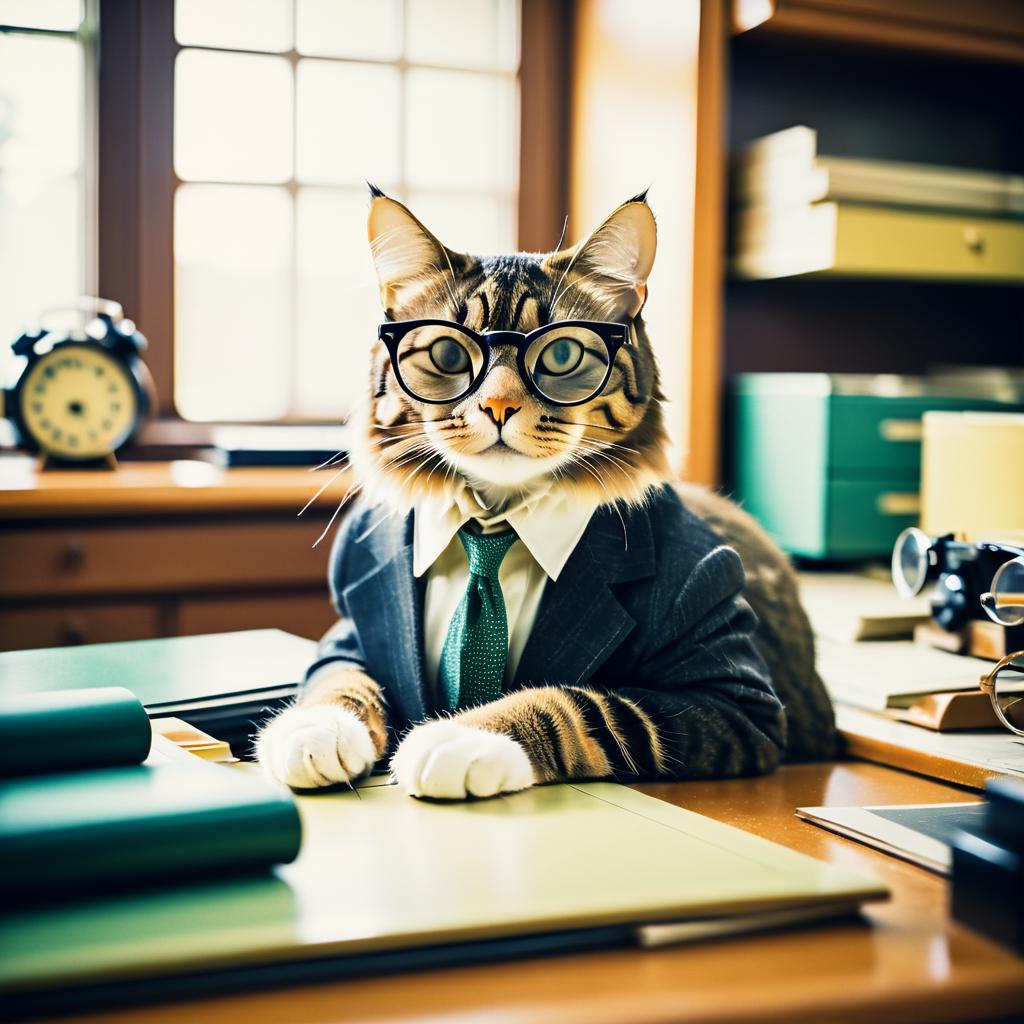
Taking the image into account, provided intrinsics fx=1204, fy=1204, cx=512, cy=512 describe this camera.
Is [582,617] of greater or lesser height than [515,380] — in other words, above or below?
below

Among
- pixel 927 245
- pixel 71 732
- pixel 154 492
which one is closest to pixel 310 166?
pixel 154 492

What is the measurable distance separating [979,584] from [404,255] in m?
0.60

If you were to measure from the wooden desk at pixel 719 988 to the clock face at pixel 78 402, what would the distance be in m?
1.72

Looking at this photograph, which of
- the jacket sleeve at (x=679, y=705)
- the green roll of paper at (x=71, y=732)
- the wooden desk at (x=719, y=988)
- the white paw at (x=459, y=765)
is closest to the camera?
the wooden desk at (x=719, y=988)

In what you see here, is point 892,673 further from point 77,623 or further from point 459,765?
point 77,623

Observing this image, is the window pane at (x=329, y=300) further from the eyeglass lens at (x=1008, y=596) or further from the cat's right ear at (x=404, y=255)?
the eyeglass lens at (x=1008, y=596)

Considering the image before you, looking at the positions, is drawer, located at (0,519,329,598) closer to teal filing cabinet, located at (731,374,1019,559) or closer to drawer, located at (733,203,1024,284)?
teal filing cabinet, located at (731,374,1019,559)

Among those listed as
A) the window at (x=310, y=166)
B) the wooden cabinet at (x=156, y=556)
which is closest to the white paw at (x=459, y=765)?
the wooden cabinet at (x=156, y=556)

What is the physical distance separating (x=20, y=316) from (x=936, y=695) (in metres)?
1.90

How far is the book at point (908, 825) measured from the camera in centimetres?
70

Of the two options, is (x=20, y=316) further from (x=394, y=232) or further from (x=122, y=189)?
(x=394, y=232)

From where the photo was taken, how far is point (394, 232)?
101cm

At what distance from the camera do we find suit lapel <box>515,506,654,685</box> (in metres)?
0.94

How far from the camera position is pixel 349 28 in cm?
246
